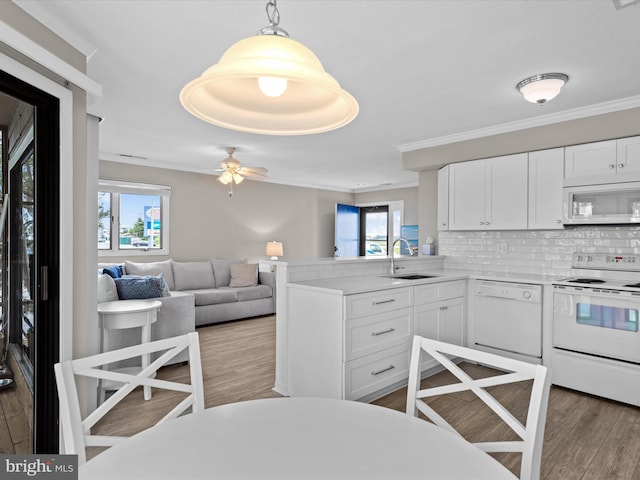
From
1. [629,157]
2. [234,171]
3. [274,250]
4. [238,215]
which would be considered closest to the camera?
[629,157]

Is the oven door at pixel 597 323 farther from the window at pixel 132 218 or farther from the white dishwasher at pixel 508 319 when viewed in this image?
the window at pixel 132 218

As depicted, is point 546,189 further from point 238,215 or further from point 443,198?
point 238,215

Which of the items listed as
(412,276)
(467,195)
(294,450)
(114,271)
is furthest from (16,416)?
(467,195)

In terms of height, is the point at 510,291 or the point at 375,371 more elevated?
the point at 510,291

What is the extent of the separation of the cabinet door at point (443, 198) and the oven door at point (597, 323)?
4.89ft

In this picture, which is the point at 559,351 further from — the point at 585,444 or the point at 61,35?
the point at 61,35

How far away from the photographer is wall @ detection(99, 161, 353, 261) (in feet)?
20.0

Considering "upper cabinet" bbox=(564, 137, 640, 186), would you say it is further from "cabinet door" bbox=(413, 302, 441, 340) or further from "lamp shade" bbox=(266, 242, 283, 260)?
"lamp shade" bbox=(266, 242, 283, 260)

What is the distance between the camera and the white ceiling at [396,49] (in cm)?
192

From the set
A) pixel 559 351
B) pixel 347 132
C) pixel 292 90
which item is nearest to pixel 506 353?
pixel 559 351

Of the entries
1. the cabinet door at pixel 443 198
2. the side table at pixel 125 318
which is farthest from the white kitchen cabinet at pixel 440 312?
the side table at pixel 125 318

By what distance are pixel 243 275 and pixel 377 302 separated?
142 inches

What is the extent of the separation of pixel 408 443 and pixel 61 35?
2.58 meters

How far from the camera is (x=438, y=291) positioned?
3473 millimetres
